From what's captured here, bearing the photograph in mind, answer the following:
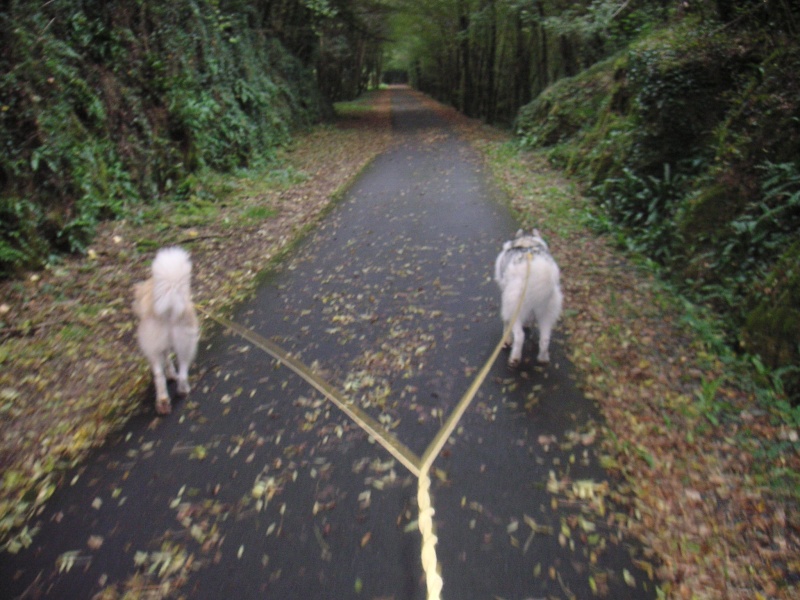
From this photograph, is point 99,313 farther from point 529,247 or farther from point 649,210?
point 649,210

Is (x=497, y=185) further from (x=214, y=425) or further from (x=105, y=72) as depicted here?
(x=214, y=425)

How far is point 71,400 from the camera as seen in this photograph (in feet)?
15.7

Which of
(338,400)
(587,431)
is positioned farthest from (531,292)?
(338,400)

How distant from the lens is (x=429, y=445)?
4137 millimetres

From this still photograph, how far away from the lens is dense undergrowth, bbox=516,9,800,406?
16.3 ft

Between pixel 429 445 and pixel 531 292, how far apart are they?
5.98 ft

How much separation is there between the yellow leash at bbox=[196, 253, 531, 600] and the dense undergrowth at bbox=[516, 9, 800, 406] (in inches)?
93.9

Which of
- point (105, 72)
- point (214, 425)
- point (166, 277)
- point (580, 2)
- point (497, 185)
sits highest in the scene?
point (580, 2)

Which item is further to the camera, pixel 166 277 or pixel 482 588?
pixel 166 277

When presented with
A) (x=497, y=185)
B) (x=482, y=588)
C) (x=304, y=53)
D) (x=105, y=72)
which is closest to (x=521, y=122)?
(x=497, y=185)

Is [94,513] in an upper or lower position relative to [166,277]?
lower

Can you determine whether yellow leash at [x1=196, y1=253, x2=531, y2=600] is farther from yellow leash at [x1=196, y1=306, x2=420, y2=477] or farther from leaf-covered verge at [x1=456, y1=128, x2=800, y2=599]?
leaf-covered verge at [x1=456, y1=128, x2=800, y2=599]

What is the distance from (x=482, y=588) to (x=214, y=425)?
106 inches

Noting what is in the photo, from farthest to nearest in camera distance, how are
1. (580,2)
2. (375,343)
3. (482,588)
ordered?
(580,2)
(375,343)
(482,588)
